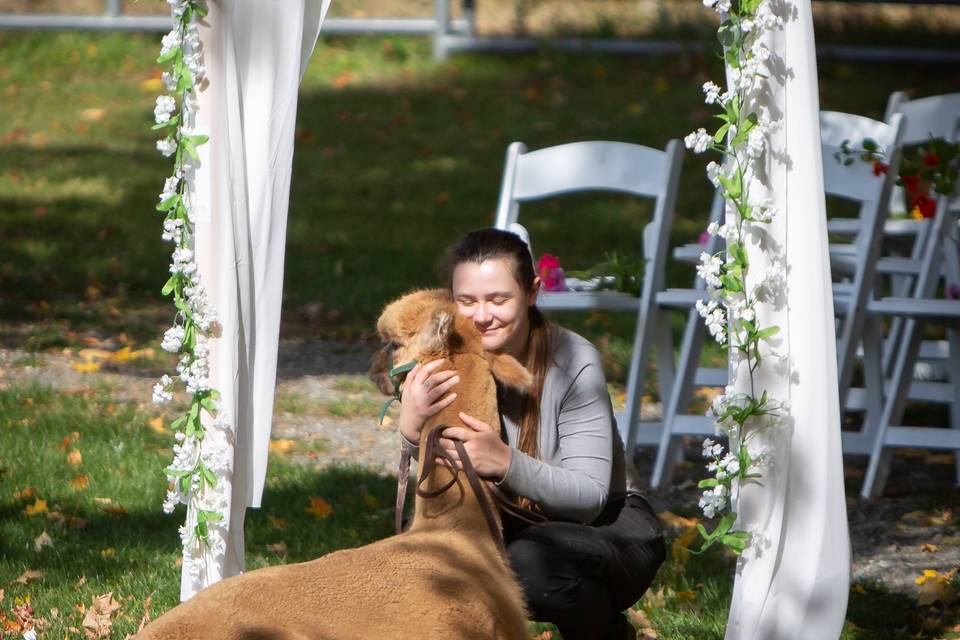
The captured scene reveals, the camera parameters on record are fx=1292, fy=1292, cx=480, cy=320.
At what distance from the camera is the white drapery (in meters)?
3.04

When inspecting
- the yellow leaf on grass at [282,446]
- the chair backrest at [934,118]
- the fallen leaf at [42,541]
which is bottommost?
the fallen leaf at [42,541]

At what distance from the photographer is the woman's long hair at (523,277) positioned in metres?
3.40

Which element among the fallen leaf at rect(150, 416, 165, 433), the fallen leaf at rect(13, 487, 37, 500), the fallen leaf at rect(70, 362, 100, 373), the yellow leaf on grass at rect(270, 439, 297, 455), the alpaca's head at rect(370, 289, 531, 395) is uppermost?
the alpaca's head at rect(370, 289, 531, 395)

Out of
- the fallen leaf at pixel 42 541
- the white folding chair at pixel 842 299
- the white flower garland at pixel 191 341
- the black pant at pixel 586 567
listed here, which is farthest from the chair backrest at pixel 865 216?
the fallen leaf at pixel 42 541

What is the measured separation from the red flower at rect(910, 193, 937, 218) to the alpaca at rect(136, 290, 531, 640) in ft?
10.5

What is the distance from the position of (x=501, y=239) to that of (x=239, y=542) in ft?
3.55

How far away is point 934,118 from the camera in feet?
21.5

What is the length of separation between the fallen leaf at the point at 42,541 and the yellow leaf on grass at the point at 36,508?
0.78ft

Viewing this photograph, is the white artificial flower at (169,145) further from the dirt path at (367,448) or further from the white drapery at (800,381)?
the dirt path at (367,448)

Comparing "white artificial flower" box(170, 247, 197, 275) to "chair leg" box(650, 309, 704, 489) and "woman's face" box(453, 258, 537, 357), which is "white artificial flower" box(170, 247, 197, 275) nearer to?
"woman's face" box(453, 258, 537, 357)

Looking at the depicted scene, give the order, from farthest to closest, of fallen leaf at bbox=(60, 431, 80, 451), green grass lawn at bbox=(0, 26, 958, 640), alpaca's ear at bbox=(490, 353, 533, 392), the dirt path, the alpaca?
fallen leaf at bbox=(60, 431, 80, 451) → the dirt path → green grass lawn at bbox=(0, 26, 958, 640) → alpaca's ear at bbox=(490, 353, 533, 392) → the alpaca

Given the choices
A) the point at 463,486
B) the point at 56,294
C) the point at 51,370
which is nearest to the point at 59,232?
the point at 56,294

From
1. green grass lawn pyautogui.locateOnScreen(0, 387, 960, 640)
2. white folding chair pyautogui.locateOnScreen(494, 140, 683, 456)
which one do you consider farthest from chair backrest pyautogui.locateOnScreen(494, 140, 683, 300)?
green grass lawn pyautogui.locateOnScreen(0, 387, 960, 640)

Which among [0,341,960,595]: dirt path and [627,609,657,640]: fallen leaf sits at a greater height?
[0,341,960,595]: dirt path
